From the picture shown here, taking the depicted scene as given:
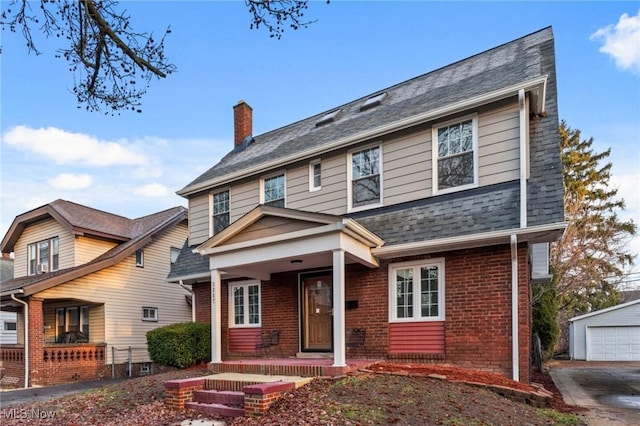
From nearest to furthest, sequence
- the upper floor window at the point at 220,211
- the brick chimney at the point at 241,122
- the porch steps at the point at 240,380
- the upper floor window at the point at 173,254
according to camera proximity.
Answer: the porch steps at the point at 240,380 < the upper floor window at the point at 220,211 < the brick chimney at the point at 241,122 < the upper floor window at the point at 173,254

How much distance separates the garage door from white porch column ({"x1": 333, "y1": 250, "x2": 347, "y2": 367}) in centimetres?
2097

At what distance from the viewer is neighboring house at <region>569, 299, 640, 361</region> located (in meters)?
22.7

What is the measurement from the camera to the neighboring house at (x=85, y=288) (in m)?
14.6

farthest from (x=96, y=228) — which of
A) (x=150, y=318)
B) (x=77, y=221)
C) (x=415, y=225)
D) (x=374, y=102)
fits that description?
(x=415, y=225)

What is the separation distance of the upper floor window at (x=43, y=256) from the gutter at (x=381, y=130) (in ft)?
25.4

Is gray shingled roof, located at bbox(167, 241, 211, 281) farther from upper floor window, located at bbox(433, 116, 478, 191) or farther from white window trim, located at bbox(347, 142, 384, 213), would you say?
upper floor window, located at bbox(433, 116, 478, 191)

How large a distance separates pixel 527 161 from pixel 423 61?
708 cm

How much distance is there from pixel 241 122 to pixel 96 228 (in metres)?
7.10

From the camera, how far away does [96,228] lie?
1762 centimetres

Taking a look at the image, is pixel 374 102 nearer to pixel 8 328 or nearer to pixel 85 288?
pixel 85 288

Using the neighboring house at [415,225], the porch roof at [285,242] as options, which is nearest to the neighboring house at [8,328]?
the neighboring house at [415,225]

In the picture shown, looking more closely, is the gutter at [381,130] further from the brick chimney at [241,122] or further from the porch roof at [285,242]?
the brick chimney at [241,122]

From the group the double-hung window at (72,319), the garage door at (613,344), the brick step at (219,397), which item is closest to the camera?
the brick step at (219,397)

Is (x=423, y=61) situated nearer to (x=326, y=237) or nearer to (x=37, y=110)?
(x=326, y=237)
